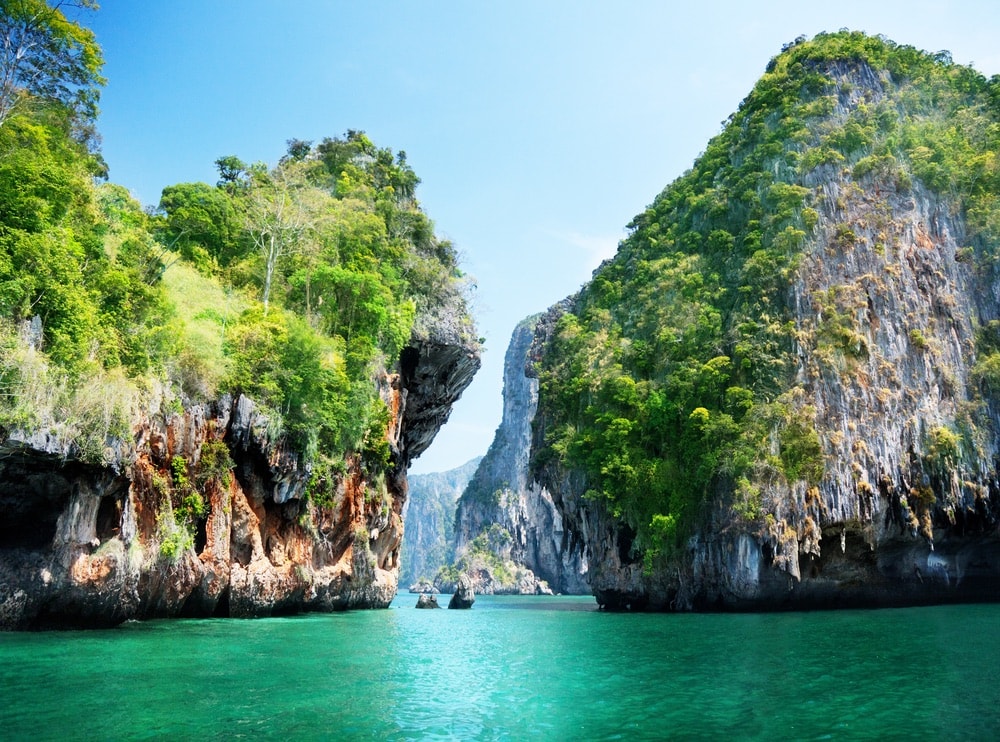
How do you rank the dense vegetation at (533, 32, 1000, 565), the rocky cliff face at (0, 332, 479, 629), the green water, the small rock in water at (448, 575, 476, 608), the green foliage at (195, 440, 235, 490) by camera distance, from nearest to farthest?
1. the green water
2. the rocky cliff face at (0, 332, 479, 629)
3. the green foliage at (195, 440, 235, 490)
4. the dense vegetation at (533, 32, 1000, 565)
5. the small rock in water at (448, 575, 476, 608)

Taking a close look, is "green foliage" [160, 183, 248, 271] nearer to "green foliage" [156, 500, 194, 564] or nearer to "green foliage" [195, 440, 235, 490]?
"green foliage" [195, 440, 235, 490]

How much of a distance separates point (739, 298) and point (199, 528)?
30.2 m

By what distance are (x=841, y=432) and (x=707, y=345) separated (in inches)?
325

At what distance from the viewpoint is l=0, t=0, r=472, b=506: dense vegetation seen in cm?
1611

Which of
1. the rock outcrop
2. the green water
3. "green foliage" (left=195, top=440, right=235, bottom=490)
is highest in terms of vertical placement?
"green foliage" (left=195, top=440, right=235, bottom=490)

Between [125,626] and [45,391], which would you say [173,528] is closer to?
[125,626]

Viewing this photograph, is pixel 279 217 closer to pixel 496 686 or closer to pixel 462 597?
pixel 496 686

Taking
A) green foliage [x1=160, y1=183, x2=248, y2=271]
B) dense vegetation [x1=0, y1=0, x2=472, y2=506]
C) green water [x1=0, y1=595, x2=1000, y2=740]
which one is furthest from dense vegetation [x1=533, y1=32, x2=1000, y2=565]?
green foliage [x1=160, y1=183, x2=248, y2=271]

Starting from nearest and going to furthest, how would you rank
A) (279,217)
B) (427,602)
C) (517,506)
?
1. (279,217)
2. (427,602)
3. (517,506)

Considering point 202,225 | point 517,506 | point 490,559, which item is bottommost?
point 490,559

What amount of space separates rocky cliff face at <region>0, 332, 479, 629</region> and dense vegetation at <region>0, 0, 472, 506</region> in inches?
33.4

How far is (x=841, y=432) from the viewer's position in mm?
32906

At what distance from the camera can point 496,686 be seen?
11555 millimetres

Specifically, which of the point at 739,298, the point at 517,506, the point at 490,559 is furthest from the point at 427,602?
the point at 517,506
